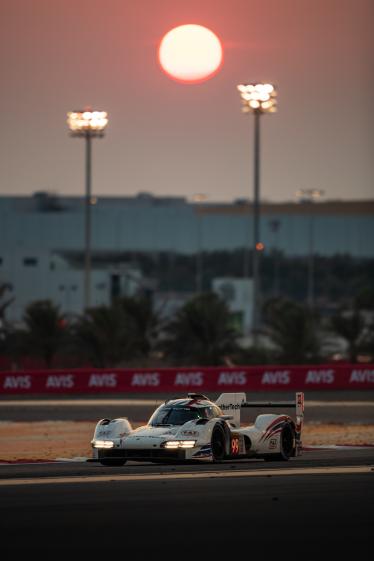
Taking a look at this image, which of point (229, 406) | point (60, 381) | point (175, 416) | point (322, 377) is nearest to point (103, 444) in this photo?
point (175, 416)

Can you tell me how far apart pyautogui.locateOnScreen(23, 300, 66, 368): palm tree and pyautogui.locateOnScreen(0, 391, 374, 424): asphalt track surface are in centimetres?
1550

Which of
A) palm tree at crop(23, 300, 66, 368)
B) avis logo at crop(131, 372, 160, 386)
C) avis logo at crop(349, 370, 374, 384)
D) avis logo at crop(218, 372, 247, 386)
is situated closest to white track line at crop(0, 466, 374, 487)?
avis logo at crop(218, 372, 247, 386)

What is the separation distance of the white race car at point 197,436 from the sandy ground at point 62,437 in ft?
12.2

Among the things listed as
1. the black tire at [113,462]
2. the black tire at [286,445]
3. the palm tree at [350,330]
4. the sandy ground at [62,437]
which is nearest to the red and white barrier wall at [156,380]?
the sandy ground at [62,437]

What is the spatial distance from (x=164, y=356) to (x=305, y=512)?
51596 millimetres

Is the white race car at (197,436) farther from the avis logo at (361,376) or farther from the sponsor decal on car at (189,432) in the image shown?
the avis logo at (361,376)

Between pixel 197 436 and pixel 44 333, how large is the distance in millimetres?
40913

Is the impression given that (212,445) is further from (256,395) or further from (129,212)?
(129,212)

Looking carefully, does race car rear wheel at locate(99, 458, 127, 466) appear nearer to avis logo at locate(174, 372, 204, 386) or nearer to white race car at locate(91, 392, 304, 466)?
white race car at locate(91, 392, 304, 466)

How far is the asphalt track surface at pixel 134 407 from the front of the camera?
40.0m

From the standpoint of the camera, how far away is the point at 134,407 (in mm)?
43094

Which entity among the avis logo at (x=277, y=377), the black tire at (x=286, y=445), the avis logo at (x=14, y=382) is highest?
the avis logo at (x=277, y=377)

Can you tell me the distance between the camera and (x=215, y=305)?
66562 mm

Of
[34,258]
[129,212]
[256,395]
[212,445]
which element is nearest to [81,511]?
[212,445]
